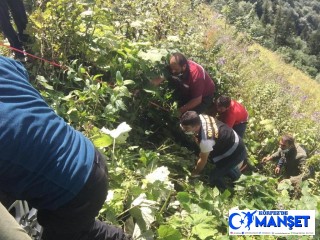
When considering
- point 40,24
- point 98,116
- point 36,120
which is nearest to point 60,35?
point 40,24

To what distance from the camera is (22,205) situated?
2016mm

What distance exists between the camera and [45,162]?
167 cm

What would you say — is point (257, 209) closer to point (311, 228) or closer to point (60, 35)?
point (311, 228)

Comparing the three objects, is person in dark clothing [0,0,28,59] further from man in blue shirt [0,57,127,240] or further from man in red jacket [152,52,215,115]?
man in blue shirt [0,57,127,240]

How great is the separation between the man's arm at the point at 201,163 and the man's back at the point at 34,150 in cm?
238

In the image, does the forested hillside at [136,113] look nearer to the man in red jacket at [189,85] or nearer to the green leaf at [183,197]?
the green leaf at [183,197]

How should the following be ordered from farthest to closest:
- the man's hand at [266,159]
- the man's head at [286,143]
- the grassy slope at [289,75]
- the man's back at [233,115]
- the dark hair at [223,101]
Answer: the grassy slope at [289,75] → the man's hand at [266,159] → the man's head at [286,143] → the man's back at [233,115] → the dark hair at [223,101]

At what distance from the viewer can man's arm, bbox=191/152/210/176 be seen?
4.13 m

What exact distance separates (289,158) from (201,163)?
83.6 inches

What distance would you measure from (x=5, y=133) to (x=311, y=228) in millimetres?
3068

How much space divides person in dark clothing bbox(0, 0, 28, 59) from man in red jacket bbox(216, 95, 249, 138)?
253 centimetres

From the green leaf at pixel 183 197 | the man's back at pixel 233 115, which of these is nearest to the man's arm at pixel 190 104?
the man's back at pixel 233 115

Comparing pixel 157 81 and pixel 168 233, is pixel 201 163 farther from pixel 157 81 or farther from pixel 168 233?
pixel 168 233

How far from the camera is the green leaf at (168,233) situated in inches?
108
